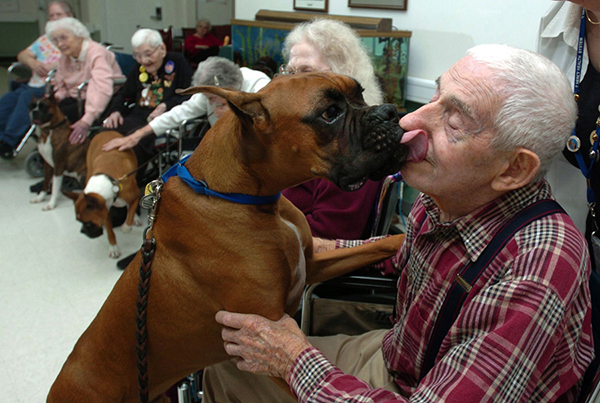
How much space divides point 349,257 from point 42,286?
95.9 inches

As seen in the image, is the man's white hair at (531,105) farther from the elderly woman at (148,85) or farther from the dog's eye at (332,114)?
the elderly woman at (148,85)

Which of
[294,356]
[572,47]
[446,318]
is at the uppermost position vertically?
[572,47]

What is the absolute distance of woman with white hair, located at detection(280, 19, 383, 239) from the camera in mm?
1775

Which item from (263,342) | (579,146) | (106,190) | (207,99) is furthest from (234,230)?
(106,190)

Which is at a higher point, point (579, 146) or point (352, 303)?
point (579, 146)

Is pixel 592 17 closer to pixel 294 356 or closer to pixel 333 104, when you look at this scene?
pixel 333 104

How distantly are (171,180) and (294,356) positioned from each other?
0.57 meters

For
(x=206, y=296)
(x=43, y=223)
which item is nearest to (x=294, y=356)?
(x=206, y=296)

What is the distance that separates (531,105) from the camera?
39.4 inches

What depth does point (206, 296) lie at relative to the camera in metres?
1.26

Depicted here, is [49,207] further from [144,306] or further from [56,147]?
[144,306]

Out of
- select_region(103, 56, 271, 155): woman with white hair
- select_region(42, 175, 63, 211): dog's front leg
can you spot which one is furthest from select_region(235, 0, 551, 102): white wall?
select_region(42, 175, 63, 211): dog's front leg

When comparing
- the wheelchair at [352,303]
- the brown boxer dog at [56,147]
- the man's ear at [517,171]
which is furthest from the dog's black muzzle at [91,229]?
the man's ear at [517,171]

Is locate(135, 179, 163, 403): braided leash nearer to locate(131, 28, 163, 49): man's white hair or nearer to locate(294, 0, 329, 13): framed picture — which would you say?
locate(131, 28, 163, 49): man's white hair
